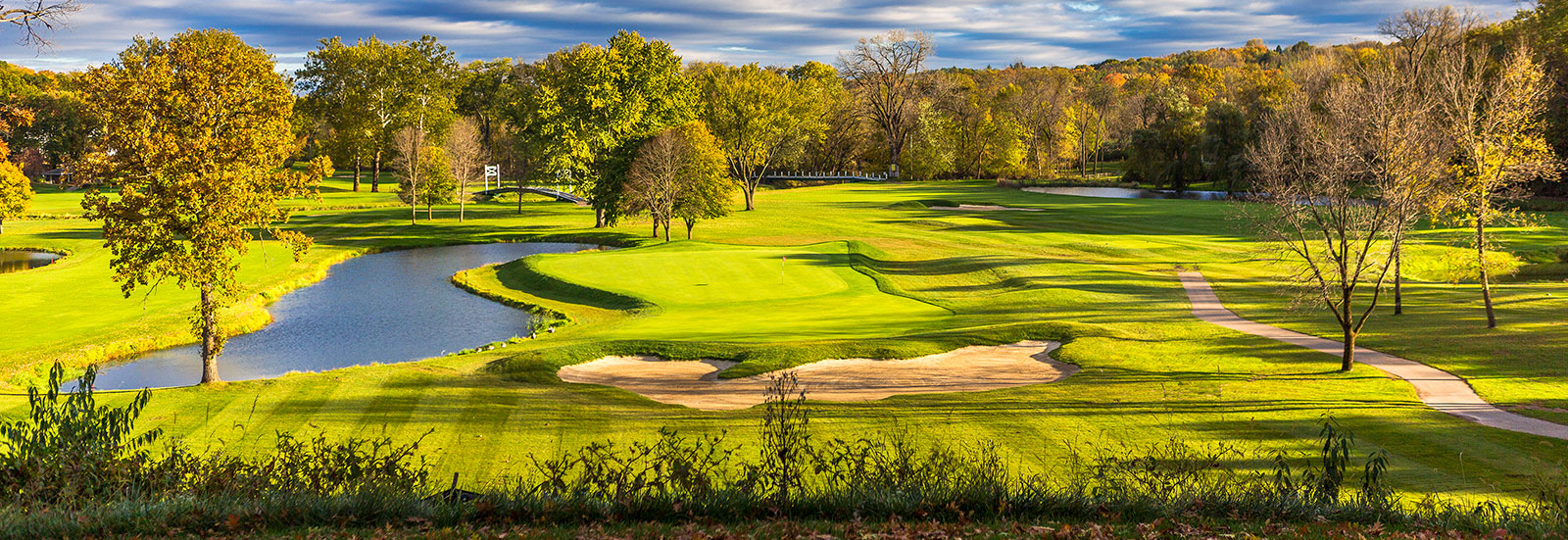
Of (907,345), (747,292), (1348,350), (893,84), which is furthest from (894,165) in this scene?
(1348,350)

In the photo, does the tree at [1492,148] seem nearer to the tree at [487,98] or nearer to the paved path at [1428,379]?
the paved path at [1428,379]

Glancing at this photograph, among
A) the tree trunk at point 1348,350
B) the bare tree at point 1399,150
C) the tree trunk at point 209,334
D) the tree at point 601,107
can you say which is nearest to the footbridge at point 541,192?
the tree at point 601,107

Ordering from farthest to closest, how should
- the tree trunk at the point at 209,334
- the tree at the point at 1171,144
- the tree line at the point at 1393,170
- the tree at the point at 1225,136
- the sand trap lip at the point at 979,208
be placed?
1. the tree at the point at 1171,144
2. the tree at the point at 1225,136
3. the sand trap lip at the point at 979,208
4. the tree trunk at the point at 209,334
5. the tree line at the point at 1393,170

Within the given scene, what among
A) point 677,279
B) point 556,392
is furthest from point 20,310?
point 556,392

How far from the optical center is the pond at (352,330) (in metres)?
27.3

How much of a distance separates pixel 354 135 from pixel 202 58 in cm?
7823

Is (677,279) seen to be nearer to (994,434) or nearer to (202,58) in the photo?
(202,58)

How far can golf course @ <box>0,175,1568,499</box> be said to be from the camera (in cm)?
1445

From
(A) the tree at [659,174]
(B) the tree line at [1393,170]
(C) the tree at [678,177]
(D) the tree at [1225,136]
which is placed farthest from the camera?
(D) the tree at [1225,136]

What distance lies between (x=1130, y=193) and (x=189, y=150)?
289ft

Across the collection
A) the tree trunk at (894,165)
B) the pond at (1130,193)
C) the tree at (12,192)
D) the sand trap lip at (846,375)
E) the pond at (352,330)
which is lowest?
the pond at (352,330)

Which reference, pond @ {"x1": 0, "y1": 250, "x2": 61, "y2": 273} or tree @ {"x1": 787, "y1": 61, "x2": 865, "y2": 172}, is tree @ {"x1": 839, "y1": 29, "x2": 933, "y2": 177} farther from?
pond @ {"x1": 0, "y1": 250, "x2": 61, "y2": 273}

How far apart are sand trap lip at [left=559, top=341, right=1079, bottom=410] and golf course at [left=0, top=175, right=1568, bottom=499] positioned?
1.49 ft

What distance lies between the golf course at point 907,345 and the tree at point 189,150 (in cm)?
314
